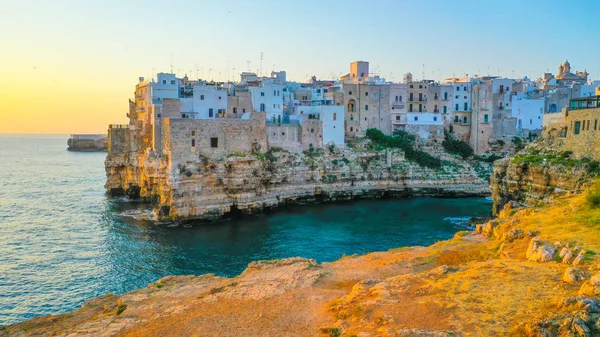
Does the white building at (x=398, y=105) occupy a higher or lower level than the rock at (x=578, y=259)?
higher

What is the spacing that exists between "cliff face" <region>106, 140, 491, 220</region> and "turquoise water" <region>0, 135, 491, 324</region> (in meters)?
1.91

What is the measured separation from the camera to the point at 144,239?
104 ft

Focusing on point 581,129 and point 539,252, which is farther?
point 581,129

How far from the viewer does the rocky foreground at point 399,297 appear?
10.6 metres

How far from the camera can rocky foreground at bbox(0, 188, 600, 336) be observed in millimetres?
10555

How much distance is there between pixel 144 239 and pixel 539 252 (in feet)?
82.7

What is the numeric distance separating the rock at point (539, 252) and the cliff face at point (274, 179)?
88.9ft

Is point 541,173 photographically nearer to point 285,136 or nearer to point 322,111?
point 285,136

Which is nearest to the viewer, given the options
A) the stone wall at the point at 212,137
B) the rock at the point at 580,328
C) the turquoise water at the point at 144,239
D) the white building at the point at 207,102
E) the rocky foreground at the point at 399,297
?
the rock at the point at 580,328

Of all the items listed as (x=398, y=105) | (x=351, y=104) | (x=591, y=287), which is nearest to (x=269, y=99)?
(x=351, y=104)

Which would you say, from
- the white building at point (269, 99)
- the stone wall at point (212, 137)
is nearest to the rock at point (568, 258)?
the stone wall at point (212, 137)

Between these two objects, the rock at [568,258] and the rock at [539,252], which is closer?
the rock at [568,258]

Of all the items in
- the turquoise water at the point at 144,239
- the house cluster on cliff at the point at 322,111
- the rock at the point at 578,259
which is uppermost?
the house cluster on cliff at the point at 322,111

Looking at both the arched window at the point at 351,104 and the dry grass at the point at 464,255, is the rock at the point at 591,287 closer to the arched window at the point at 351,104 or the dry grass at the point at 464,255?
the dry grass at the point at 464,255
